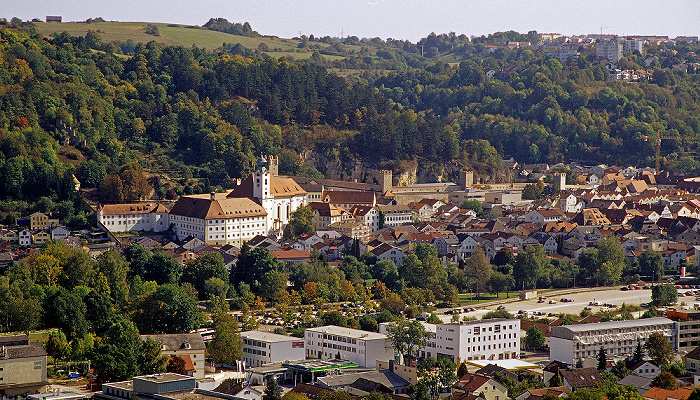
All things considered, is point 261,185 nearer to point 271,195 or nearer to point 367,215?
point 271,195

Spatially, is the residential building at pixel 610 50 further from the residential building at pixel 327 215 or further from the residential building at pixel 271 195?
the residential building at pixel 271 195

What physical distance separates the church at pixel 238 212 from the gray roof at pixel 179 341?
19397mm

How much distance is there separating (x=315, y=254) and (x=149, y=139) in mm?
23909

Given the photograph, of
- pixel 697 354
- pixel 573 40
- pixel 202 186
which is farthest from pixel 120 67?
pixel 573 40

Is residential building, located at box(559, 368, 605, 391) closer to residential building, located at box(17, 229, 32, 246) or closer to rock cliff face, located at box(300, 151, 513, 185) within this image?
residential building, located at box(17, 229, 32, 246)

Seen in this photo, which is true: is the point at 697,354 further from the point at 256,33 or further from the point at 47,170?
the point at 256,33

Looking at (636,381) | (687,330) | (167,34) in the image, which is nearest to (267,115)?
(167,34)

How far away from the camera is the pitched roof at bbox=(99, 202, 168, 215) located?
58844 millimetres

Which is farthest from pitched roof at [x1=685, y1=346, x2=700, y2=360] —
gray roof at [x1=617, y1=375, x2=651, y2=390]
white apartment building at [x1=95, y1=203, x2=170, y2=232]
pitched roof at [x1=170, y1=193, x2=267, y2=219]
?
white apartment building at [x1=95, y1=203, x2=170, y2=232]

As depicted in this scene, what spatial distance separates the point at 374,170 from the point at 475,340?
39769 mm

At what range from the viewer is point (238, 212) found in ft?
194

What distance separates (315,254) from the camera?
54.2 meters

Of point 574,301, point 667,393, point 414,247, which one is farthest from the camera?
point 414,247

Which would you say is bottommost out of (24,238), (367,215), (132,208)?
(24,238)
